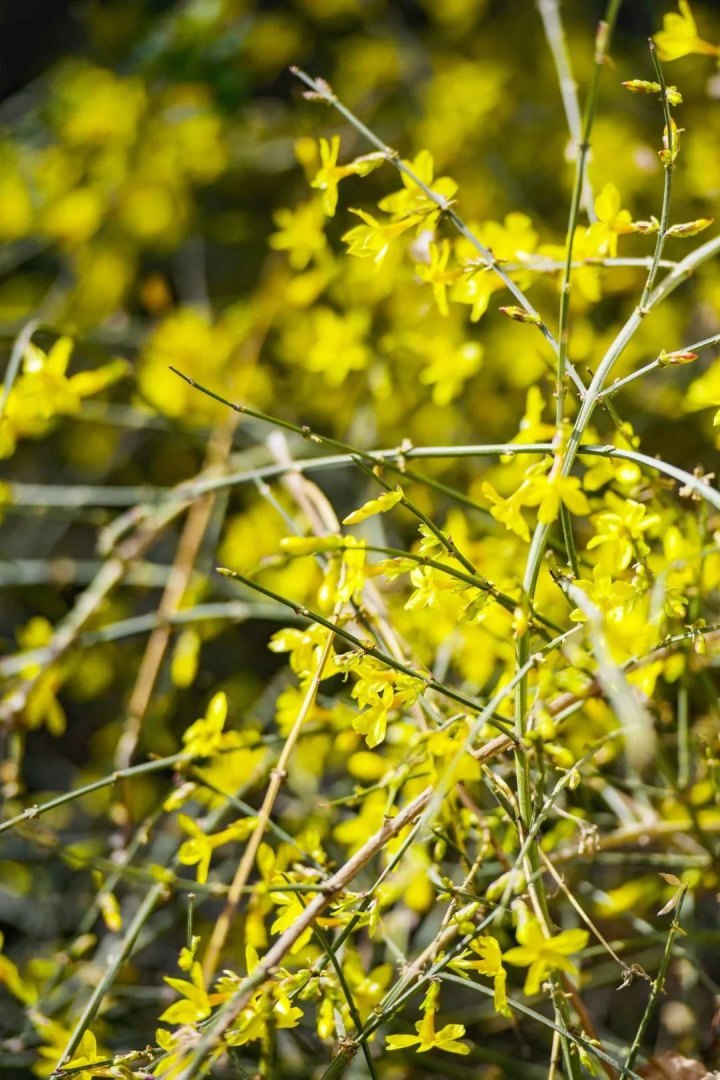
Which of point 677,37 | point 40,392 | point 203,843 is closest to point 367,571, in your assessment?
point 203,843

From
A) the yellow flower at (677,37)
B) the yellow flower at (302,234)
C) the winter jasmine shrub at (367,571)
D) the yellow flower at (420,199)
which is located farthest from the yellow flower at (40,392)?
the yellow flower at (677,37)

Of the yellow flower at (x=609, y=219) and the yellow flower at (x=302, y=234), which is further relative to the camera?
the yellow flower at (x=302, y=234)

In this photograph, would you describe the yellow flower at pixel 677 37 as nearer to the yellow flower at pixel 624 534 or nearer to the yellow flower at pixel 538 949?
the yellow flower at pixel 624 534

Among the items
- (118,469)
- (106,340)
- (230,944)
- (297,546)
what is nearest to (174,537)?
(118,469)

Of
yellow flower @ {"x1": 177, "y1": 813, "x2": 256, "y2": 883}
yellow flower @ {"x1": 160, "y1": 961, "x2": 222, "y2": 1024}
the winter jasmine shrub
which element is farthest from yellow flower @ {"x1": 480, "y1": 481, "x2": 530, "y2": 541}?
yellow flower @ {"x1": 160, "y1": 961, "x2": 222, "y2": 1024}

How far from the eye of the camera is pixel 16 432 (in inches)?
61.8

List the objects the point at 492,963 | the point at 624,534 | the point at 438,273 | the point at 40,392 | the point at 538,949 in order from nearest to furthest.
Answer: the point at 538,949 < the point at 492,963 < the point at 624,534 < the point at 438,273 < the point at 40,392

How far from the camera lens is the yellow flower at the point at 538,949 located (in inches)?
30.2

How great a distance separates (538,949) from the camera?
0.78m

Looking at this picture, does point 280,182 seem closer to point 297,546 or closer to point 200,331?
point 200,331

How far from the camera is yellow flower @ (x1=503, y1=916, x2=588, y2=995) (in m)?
0.77

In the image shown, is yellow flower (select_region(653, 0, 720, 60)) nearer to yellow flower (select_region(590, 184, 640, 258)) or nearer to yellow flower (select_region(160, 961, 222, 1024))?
yellow flower (select_region(590, 184, 640, 258))

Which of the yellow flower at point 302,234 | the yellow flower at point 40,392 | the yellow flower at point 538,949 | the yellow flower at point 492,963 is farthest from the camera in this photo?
the yellow flower at point 302,234

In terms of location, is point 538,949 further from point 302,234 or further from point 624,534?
point 302,234
